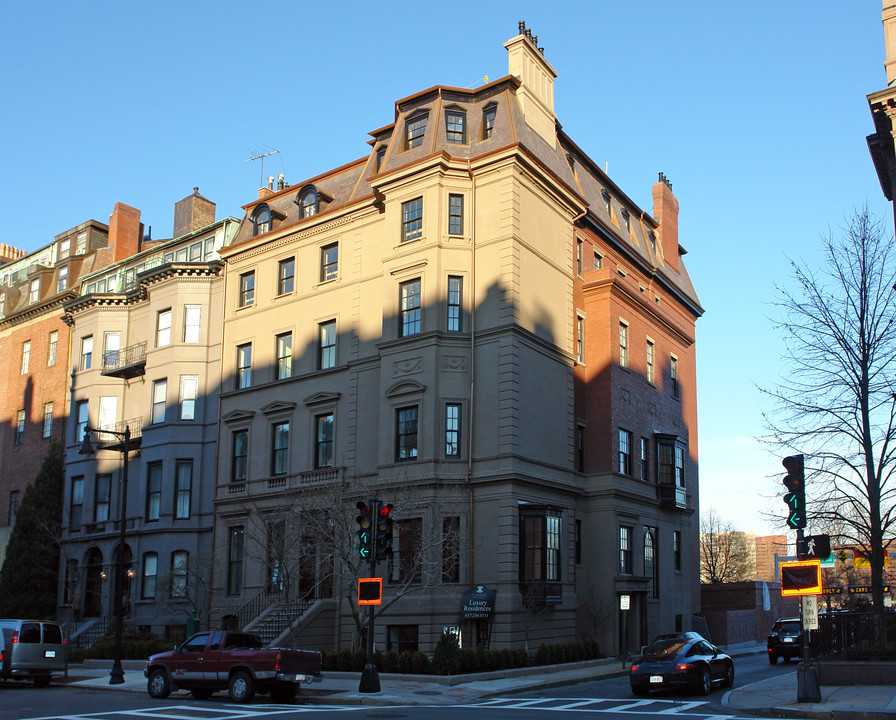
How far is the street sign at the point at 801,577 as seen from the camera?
1997 cm

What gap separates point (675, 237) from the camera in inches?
2117

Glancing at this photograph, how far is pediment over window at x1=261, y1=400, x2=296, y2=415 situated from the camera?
40562 mm

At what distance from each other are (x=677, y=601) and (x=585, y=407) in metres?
11.0

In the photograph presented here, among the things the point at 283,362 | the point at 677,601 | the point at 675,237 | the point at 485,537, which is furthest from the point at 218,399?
the point at 675,237

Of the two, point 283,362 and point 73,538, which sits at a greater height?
point 283,362

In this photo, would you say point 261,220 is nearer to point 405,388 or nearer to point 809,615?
point 405,388

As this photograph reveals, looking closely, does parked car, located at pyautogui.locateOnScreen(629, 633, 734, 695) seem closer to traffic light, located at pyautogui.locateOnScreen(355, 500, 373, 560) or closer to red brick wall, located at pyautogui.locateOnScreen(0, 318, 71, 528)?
traffic light, located at pyautogui.locateOnScreen(355, 500, 373, 560)

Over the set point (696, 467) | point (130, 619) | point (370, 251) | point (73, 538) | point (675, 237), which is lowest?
point (130, 619)

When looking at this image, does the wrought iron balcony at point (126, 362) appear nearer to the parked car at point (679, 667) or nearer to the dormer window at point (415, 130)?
the dormer window at point (415, 130)

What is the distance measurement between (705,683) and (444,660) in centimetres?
757

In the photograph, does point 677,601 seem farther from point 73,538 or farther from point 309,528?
point 73,538

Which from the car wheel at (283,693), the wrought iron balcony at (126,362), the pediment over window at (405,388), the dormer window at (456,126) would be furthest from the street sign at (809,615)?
the wrought iron balcony at (126,362)

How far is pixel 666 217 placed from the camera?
53.0m

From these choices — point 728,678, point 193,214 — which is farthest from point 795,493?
point 193,214
